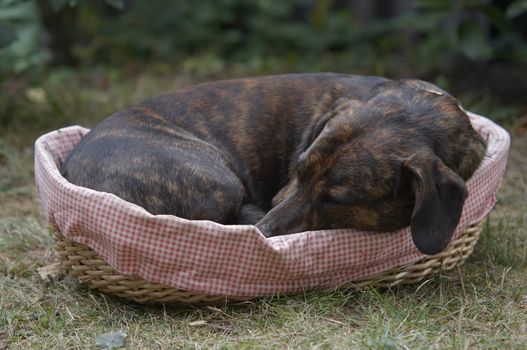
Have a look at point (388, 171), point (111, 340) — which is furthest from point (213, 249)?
point (388, 171)

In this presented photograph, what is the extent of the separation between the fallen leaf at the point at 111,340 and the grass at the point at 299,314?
4 centimetres

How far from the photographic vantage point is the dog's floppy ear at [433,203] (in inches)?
139

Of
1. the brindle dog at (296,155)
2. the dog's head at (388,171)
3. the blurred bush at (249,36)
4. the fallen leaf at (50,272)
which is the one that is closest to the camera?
the dog's head at (388,171)

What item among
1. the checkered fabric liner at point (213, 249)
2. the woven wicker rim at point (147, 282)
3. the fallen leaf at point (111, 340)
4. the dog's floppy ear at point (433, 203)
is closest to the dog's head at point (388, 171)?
the dog's floppy ear at point (433, 203)

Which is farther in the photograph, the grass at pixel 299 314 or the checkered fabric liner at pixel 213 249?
the checkered fabric liner at pixel 213 249

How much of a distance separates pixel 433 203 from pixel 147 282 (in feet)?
4.57

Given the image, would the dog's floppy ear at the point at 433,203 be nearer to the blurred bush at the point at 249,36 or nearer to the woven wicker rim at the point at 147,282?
the woven wicker rim at the point at 147,282

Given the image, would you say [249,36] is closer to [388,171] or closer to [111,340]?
[388,171]

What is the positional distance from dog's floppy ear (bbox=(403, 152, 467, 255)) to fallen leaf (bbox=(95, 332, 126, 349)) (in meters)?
1.41

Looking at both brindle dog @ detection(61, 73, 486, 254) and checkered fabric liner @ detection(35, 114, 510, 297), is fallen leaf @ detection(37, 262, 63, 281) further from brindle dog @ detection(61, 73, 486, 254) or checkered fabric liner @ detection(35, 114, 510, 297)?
brindle dog @ detection(61, 73, 486, 254)

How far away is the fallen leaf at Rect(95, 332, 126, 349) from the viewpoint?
11.4 ft

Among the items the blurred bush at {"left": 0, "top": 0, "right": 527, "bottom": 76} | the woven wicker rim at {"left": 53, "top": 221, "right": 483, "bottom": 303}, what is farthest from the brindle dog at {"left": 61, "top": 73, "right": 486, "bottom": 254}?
the blurred bush at {"left": 0, "top": 0, "right": 527, "bottom": 76}

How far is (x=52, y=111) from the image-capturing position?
7035mm

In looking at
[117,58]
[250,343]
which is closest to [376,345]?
[250,343]
